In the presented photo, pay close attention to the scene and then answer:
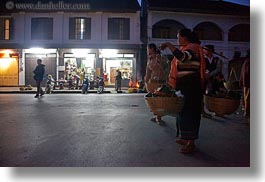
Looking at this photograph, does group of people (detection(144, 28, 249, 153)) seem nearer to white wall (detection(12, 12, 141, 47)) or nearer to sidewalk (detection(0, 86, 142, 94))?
sidewalk (detection(0, 86, 142, 94))

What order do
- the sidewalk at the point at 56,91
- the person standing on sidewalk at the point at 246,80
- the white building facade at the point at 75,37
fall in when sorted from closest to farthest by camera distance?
the person standing on sidewalk at the point at 246,80, the sidewalk at the point at 56,91, the white building facade at the point at 75,37

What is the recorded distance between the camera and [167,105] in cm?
266

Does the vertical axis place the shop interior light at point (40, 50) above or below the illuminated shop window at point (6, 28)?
below

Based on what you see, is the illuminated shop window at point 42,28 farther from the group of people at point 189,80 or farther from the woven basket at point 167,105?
the group of people at point 189,80

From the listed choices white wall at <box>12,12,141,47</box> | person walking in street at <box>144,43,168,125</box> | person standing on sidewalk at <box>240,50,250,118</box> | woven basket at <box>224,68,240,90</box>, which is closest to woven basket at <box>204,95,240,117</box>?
person standing on sidewalk at <box>240,50,250,118</box>

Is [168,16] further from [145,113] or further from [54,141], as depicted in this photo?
[54,141]

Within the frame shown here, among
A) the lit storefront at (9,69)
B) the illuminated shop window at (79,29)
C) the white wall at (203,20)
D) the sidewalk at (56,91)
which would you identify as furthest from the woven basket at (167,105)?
the illuminated shop window at (79,29)

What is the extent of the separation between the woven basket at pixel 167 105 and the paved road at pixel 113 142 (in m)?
0.28

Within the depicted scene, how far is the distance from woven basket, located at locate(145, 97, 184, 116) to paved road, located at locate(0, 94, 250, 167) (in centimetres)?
28

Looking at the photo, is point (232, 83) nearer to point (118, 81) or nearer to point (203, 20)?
point (203, 20)

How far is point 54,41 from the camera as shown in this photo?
10562 mm

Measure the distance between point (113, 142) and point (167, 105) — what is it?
0.59m

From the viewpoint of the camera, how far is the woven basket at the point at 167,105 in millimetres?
2588

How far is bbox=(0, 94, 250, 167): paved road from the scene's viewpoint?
7.38 feet
